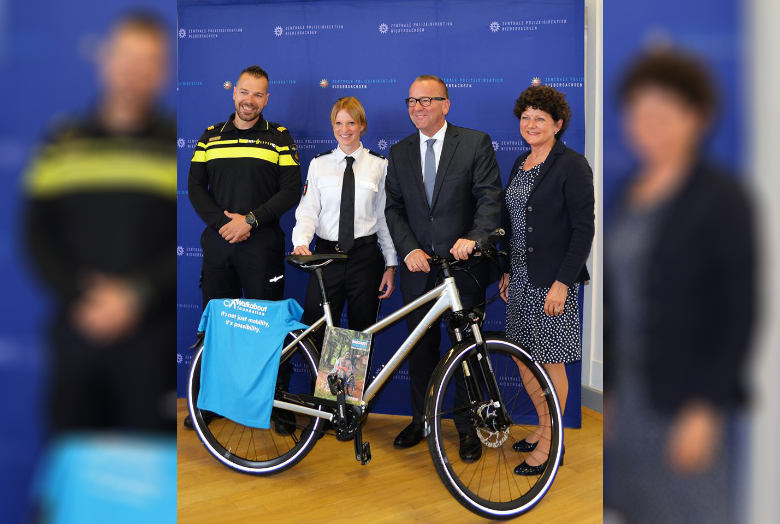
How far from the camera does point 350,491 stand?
8.03 ft

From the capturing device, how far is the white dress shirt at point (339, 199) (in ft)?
9.87

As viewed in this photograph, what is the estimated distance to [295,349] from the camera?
2.60m

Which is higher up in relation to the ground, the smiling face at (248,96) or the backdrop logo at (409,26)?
the backdrop logo at (409,26)

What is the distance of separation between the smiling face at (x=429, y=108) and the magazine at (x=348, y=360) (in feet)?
3.20

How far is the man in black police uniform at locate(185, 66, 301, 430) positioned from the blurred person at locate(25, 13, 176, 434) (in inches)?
106

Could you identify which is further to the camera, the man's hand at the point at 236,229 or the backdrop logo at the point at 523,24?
the backdrop logo at the point at 523,24

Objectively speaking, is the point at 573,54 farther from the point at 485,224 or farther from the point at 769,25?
the point at 769,25

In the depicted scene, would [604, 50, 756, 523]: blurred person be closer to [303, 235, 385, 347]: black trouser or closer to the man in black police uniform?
[303, 235, 385, 347]: black trouser

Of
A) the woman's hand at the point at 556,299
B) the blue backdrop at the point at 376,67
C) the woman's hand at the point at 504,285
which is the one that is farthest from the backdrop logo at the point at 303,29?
the woman's hand at the point at 556,299

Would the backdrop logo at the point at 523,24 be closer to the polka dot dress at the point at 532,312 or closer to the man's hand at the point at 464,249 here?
the polka dot dress at the point at 532,312

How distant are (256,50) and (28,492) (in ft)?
11.3

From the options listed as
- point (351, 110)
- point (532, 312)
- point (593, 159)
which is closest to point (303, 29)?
point (351, 110)

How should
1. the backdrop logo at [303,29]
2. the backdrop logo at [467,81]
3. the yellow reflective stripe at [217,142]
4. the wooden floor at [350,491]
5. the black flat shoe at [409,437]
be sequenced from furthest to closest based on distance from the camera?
the backdrop logo at [303,29]
the backdrop logo at [467,81]
the yellow reflective stripe at [217,142]
the black flat shoe at [409,437]
the wooden floor at [350,491]

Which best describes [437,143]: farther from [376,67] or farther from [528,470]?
[528,470]
